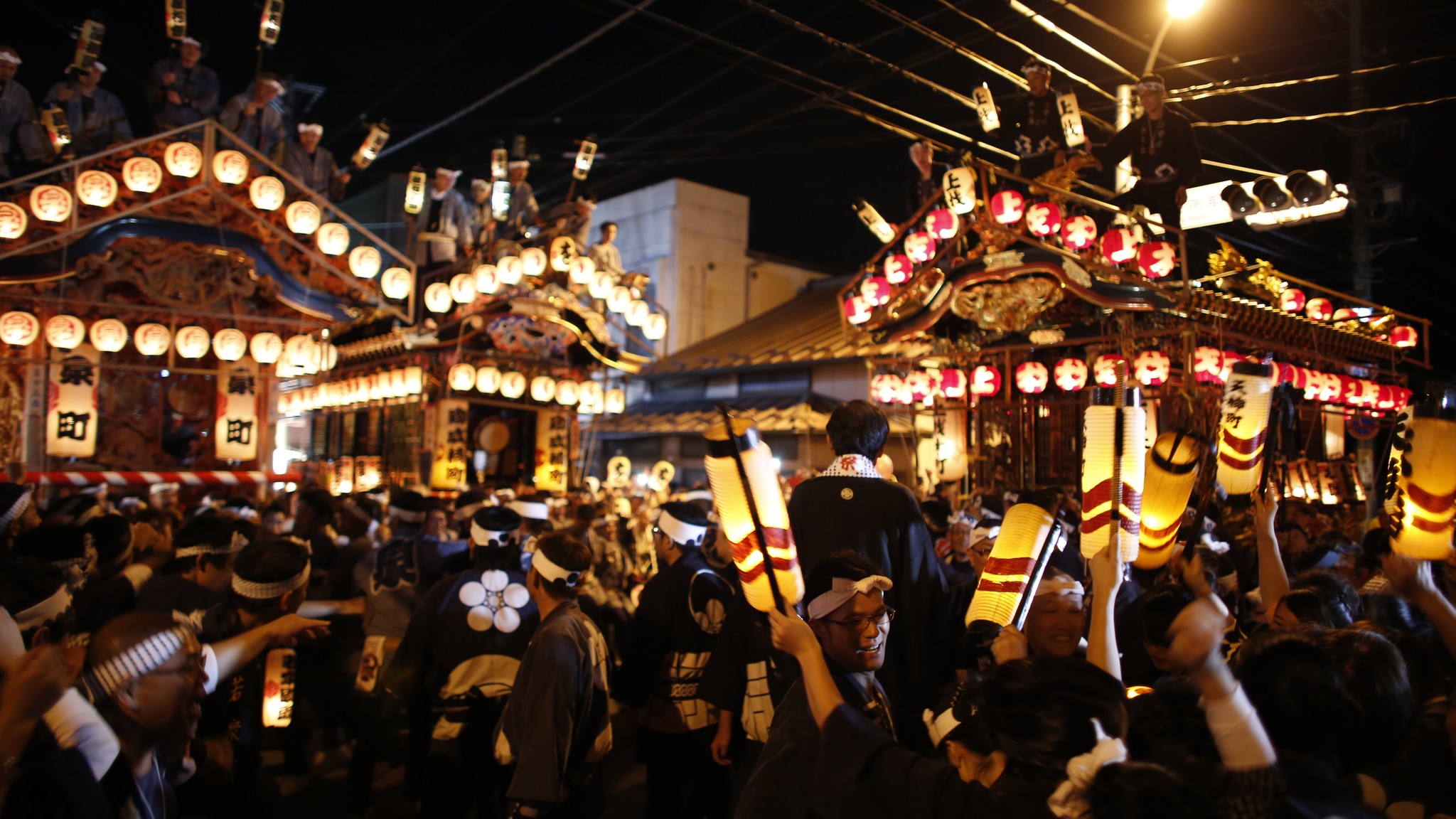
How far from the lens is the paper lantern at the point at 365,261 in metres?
16.8

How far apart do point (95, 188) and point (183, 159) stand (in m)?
1.32

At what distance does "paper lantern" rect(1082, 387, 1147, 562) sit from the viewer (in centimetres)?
290

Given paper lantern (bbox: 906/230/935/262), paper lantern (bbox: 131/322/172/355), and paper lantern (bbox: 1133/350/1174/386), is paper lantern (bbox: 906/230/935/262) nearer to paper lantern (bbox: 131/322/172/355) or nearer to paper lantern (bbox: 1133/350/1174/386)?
paper lantern (bbox: 1133/350/1174/386)

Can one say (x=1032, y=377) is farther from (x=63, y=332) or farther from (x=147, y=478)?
(x=63, y=332)

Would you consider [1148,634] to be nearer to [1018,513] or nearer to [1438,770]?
[1018,513]

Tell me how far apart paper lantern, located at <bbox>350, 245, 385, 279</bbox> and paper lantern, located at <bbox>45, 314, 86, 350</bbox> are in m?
4.45

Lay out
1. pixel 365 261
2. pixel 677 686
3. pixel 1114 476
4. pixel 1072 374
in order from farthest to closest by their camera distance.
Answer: pixel 365 261, pixel 1072 374, pixel 677 686, pixel 1114 476

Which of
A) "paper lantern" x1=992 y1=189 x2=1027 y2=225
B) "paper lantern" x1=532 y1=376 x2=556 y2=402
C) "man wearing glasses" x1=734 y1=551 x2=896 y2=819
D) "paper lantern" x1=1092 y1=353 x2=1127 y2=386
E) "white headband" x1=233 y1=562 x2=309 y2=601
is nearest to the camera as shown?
"man wearing glasses" x1=734 y1=551 x2=896 y2=819

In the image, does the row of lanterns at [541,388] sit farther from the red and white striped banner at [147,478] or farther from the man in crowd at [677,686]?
the man in crowd at [677,686]

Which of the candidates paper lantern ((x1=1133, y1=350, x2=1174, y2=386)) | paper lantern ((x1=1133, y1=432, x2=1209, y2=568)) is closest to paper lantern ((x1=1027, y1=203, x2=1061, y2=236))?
paper lantern ((x1=1133, y1=350, x2=1174, y2=386))

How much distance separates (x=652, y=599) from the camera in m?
5.23

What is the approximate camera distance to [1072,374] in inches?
538

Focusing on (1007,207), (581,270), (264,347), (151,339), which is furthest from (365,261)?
(1007,207)

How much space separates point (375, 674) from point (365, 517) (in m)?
2.46
